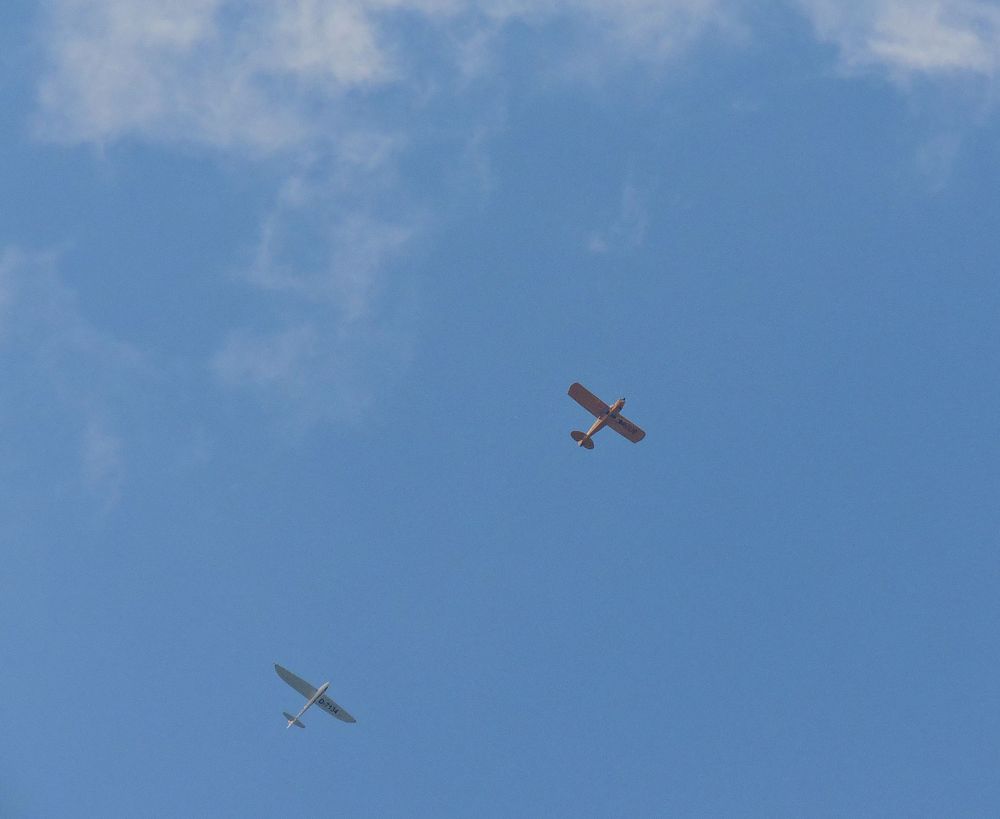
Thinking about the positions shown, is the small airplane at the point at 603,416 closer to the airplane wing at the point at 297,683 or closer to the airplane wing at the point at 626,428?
the airplane wing at the point at 626,428

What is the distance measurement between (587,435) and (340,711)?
47597 mm

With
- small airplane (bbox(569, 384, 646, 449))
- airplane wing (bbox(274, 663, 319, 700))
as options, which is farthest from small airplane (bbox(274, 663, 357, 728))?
small airplane (bbox(569, 384, 646, 449))

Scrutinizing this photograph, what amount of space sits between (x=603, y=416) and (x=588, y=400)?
119 inches

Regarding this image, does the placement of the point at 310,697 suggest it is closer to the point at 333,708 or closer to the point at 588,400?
the point at 333,708

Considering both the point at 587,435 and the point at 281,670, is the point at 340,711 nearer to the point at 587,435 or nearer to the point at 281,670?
the point at 281,670

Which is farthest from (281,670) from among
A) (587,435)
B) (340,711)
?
(587,435)

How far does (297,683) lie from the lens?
153750 millimetres

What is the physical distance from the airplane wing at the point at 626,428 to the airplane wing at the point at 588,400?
1.68 m

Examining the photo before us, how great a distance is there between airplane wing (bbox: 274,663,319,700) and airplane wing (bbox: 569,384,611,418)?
4906 centimetres

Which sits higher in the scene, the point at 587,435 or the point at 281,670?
the point at 587,435

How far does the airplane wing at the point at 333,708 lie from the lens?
15588 centimetres

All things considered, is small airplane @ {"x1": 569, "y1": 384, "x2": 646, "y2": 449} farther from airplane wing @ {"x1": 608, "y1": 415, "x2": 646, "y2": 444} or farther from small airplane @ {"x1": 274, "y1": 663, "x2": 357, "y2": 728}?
small airplane @ {"x1": 274, "y1": 663, "x2": 357, "y2": 728}

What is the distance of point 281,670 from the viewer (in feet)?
499

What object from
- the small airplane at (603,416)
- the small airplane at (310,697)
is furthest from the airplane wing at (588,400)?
the small airplane at (310,697)
